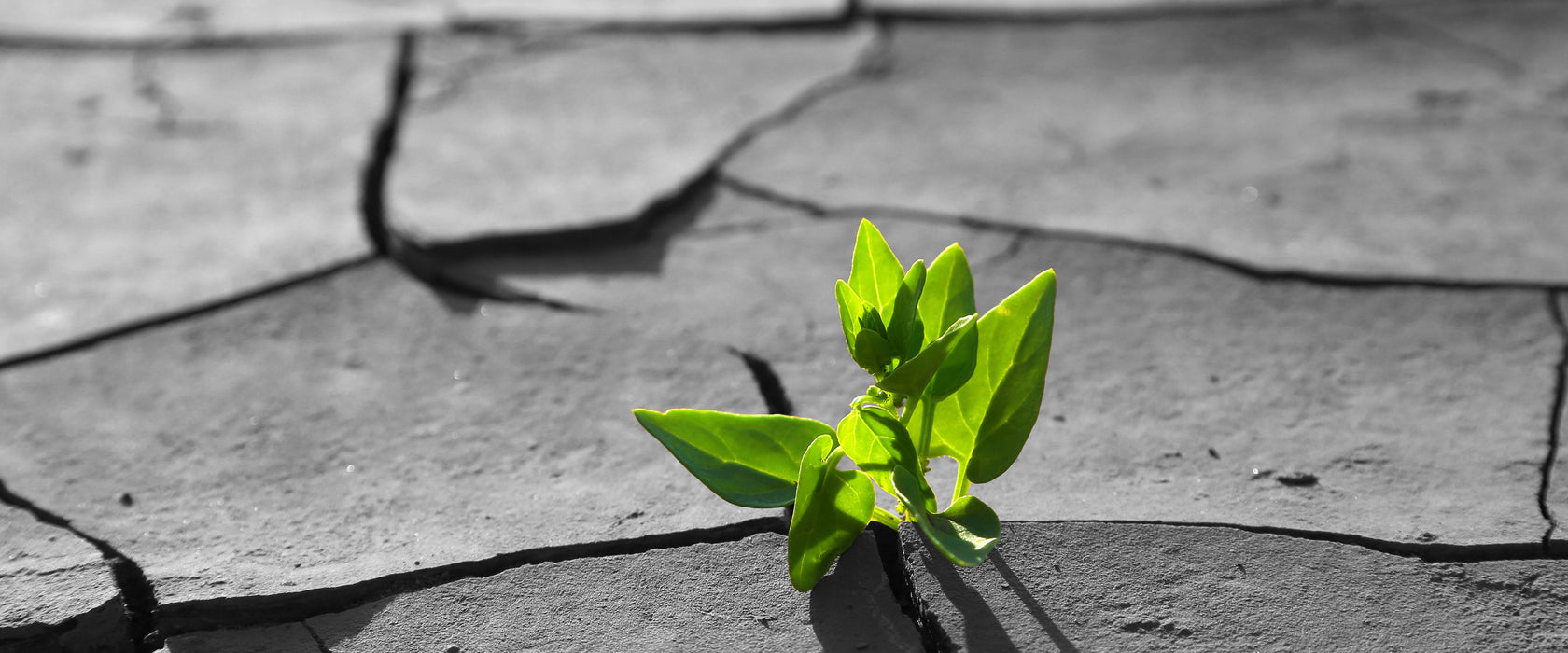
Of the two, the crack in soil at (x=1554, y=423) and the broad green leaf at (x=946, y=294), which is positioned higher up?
the broad green leaf at (x=946, y=294)

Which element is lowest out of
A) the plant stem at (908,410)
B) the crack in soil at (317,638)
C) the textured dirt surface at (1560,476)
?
the crack in soil at (317,638)

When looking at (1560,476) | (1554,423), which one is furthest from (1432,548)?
(1554,423)

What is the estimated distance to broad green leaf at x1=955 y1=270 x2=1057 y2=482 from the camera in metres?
1.14

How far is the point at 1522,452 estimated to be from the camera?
142 cm

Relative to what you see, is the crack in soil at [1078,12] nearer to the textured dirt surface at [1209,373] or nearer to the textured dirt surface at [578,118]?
the textured dirt surface at [578,118]

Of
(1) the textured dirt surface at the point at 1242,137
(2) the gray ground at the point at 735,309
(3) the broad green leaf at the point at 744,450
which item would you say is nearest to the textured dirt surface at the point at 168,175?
(2) the gray ground at the point at 735,309

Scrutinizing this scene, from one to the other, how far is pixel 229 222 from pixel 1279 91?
2.00 meters

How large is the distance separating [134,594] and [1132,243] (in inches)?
56.8

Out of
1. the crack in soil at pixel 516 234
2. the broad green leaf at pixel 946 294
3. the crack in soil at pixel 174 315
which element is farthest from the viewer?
the crack in soil at pixel 516 234

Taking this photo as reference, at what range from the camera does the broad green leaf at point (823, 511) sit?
112 centimetres

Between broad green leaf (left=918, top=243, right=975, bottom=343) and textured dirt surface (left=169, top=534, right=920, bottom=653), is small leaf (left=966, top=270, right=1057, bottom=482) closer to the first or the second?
broad green leaf (left=918, top=243, right=975, bottom=343)

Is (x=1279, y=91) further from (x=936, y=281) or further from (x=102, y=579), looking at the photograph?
(x=102, y=579)

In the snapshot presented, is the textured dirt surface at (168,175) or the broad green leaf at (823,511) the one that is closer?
the broad green leaf at (823,511)

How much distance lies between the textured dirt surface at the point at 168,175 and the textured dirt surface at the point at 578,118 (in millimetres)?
134
